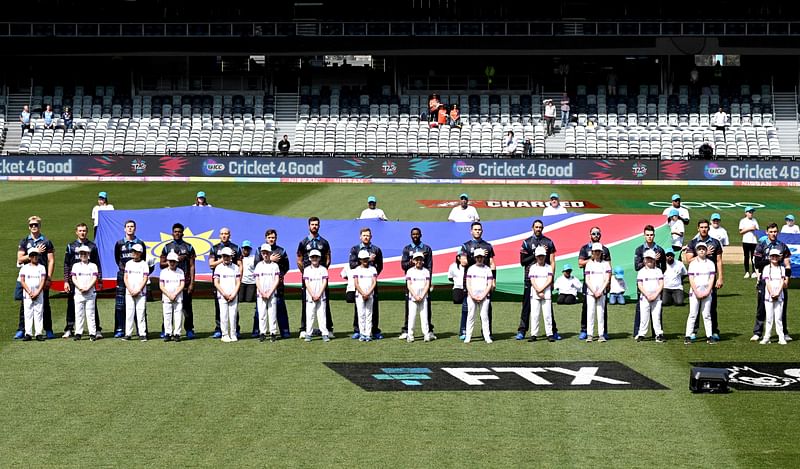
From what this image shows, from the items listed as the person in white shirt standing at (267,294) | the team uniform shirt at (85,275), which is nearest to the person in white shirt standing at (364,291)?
the person in white shirt standing at (267,294)

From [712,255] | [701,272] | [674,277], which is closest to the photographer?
[701,272]

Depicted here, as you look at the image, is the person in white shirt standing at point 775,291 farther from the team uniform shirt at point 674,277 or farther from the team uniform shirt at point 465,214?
the team uniform shirt at point 465,214

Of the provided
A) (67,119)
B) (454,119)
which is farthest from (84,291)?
(67,119)

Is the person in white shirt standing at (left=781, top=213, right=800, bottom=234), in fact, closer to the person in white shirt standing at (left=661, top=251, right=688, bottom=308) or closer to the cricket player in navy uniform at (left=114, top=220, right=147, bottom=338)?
the person in white shirt standing at (left=661, top=251, right=688, bottom=308)

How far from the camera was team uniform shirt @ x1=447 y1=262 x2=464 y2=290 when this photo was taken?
2028 cm

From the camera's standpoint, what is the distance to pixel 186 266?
17.7 metres

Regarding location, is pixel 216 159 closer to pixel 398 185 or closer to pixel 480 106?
pixel 398 185

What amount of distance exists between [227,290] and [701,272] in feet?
22.2

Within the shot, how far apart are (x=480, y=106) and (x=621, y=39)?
718 centimetres

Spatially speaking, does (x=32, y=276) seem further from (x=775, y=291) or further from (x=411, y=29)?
(x=411, y=29)

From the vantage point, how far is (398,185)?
4609cm

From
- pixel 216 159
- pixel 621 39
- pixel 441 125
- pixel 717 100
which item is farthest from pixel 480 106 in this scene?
pixel 216 159

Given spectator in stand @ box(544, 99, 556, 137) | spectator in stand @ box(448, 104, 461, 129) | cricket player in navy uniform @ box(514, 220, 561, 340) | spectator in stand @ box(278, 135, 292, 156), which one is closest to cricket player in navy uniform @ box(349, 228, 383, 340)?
cricket player in navy uniform @ box(514, 220, 561, 340)

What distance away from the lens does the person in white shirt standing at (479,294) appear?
1706 centimetres
